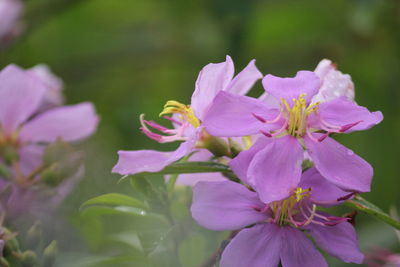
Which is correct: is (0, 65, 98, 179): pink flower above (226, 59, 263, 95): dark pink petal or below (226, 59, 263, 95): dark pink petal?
below

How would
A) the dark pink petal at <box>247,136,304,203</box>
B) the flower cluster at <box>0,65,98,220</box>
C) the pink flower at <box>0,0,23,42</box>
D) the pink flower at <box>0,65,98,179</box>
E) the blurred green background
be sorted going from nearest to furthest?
the dark pink petal at <box>247,136,304,203</box> < the flower cluster at <box>0,65,98,220</box> < the pink flower at <box>0,65,98,179</box> < the pink flower at <box>0,0,23,42</box> < the blurred green background

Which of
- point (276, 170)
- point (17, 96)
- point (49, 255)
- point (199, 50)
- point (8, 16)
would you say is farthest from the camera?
point (199, 50)

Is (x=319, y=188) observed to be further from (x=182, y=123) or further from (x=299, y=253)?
(x=182, y=123)

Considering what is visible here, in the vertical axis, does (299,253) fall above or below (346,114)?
below

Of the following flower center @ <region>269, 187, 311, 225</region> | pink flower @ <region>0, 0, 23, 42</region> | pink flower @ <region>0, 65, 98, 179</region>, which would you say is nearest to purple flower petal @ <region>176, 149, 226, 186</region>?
flower center @ <region>269, 187, 311, 225</region>

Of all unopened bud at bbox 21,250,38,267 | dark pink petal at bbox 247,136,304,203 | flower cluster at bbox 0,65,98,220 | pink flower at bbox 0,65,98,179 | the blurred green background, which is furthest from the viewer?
the blurred green background

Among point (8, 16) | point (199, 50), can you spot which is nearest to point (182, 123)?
point (8, 16)

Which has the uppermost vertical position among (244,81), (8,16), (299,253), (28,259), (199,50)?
(244,81)

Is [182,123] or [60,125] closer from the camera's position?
[182,123]

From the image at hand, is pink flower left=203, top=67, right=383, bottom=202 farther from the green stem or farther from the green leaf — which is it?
the green leaf

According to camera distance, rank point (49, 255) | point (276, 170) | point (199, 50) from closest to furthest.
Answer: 1. point (276, 170)
2. point (49, 255)
3. point (199, 50)
